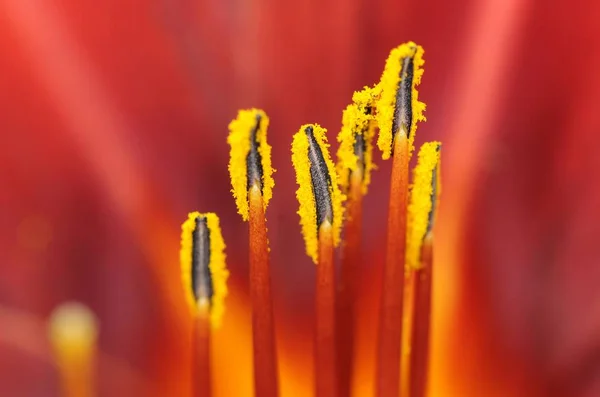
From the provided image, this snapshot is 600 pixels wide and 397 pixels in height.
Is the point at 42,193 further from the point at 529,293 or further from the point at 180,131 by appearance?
the point at 529,293

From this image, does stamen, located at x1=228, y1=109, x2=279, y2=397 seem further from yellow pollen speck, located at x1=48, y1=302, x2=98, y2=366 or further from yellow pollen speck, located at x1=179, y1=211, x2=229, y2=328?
yellow pollen speck, located at x1=48, y1=302, x2=98, y2=366

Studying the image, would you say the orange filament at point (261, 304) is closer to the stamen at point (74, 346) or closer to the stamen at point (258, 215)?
the stamen at point (258, 215)

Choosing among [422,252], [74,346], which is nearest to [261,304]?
[422,252]

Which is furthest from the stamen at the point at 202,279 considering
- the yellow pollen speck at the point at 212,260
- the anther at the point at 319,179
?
the anther at the point at 319,179

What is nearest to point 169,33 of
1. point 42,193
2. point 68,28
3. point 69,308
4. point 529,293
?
point 68,28

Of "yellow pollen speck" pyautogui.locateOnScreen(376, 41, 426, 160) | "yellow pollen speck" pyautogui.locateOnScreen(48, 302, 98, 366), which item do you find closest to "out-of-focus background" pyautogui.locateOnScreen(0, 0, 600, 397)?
"yellow pollen speck" pyautogui.locateOnScreen(48, 302, 98, 366)

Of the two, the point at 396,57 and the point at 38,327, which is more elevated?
the point at 396,57
